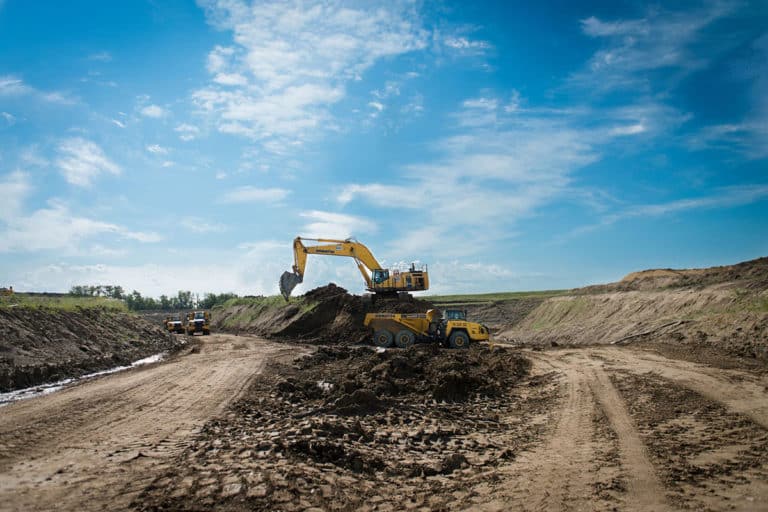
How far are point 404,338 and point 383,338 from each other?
1162mm

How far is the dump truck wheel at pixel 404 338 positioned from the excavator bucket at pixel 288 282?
10614 millimetres

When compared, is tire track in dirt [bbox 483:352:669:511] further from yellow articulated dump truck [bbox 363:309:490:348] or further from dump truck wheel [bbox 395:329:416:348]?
dump truck wheel [bbox 395:329:416:348]

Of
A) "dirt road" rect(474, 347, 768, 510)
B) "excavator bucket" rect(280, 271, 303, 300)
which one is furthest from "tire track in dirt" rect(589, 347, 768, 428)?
"excavator bucket" rect(280, 271, 303, 300)

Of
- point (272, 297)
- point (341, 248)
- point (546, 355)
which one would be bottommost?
point (546, 355)

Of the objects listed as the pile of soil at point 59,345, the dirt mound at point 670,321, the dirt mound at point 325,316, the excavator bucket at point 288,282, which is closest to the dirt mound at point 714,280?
the dirt mound at point 670,321

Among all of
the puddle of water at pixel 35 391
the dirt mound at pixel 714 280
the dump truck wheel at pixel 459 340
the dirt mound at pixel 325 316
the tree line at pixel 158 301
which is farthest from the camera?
the tree line at pixel 158 301

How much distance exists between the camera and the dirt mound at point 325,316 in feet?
106

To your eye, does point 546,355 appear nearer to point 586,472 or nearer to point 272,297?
A: point 586,472

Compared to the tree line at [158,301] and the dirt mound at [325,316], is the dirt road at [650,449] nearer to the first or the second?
the dirt mound at [325,316]

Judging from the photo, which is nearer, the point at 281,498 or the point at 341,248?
the point at 281,498

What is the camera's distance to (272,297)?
154ft

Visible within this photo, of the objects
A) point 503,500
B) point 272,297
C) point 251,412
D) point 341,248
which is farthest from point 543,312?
point 503,500

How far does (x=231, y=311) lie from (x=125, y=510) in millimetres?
51157

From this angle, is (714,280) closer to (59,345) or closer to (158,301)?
(59,345)
